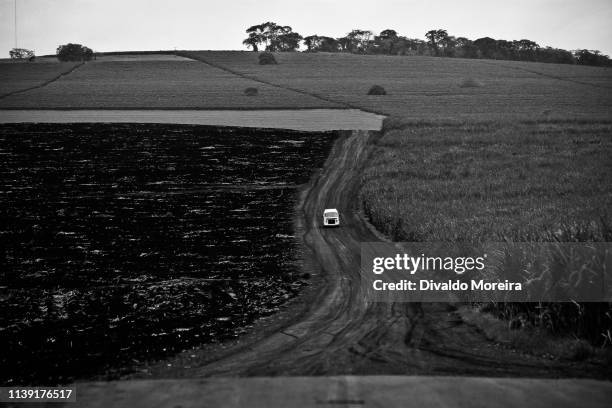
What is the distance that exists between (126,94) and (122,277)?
7359 cm

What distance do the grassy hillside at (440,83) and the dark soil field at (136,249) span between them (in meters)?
24.7

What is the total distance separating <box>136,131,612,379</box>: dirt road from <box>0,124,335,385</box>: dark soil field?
4.57ft

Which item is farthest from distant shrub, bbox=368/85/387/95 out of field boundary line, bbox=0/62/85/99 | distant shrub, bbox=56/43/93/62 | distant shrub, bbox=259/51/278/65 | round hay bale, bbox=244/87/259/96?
distant shrub, bbox=56/43/93/62

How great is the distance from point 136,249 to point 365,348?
548 inches

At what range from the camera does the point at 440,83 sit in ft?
330

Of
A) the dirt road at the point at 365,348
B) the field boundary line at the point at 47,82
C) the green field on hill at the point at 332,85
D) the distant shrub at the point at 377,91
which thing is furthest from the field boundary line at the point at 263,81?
the dirt road at the point at 365,348

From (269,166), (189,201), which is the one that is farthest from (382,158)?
(189,201)

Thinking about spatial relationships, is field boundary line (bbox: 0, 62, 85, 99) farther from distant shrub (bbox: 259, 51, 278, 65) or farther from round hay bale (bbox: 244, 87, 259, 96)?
distant shrub (bbox: 259, 51, 278, 65)

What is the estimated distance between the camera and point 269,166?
45562 millimetres

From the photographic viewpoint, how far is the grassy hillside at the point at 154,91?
7981cm

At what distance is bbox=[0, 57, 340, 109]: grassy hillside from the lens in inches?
3142

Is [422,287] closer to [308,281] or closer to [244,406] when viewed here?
[308,281]

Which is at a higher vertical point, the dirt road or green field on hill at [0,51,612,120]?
green field on hill at [0,51,612,120]

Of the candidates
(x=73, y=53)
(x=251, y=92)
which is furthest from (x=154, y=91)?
(x=73, y=53)
